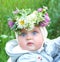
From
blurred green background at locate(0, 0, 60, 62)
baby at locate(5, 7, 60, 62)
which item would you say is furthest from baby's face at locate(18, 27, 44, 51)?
blurred green background at locate(0, 0, 60, 62)

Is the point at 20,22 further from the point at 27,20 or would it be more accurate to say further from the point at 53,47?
the point at 53,47

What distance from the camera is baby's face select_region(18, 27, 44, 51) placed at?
153 inches

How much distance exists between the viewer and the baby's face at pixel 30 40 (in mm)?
3893

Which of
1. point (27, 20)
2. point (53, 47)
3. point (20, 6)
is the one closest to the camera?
point (27, 20)

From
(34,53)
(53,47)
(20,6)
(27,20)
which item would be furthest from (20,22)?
(20,6)

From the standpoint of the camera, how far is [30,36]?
3.89 meters

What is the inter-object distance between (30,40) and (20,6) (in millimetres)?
2342

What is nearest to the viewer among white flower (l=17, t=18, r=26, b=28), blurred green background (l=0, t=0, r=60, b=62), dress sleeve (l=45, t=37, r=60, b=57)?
white flower (l=17, t=18, r=26, b=28)

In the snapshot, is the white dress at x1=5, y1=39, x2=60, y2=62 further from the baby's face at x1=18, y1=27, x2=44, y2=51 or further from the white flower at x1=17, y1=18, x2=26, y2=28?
the white flower at x1=17, y1=18, x2=26, y2=28

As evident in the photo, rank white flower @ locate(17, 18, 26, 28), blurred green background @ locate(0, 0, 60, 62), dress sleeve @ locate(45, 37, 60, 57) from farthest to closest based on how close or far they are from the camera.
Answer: blurred green background @ locate(0, 0, 60, 62), dress sleeve @ locate(45, 37, 60, 57), white flower @ locate(17, 18, 26, 28)

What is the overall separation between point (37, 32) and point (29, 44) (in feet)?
0.47

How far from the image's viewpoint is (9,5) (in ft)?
20.6

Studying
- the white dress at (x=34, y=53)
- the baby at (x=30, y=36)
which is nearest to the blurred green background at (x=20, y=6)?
the white dress at (x=34, y=53)

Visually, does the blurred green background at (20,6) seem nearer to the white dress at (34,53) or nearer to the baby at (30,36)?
the white dress at (34,53)
